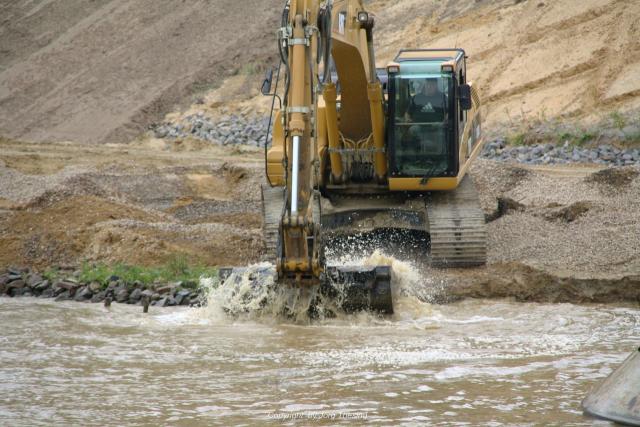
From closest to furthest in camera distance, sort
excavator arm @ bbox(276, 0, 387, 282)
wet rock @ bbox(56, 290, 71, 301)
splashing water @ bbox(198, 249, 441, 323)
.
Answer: excavator arm @ bbox(276, 0, 387, 282) → splashing water @ bbox(198, 249, 441, 323) → wet rock @ bbox(56, 290, 71, 301)

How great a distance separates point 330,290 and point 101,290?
3239 mm

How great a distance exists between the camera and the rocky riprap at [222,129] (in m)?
27.3

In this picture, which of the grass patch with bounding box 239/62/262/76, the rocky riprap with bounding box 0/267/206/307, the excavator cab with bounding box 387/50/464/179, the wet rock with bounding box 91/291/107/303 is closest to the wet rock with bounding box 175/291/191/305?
the rocky riprap with bounding box 0/267/206/307

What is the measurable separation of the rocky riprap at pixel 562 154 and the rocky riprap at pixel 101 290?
38.3 ft

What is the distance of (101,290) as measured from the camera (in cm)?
1217

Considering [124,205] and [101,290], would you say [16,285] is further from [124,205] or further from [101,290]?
[124,205]

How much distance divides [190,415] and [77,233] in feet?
25.7

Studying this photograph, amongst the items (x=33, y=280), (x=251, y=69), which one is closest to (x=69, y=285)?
(x=33, y=280)

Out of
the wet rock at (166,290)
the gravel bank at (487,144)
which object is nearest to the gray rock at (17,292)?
the wet rock at (166,290)

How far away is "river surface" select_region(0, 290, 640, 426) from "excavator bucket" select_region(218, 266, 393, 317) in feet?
0.55

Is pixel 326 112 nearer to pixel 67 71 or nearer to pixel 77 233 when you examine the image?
pixel 77 233

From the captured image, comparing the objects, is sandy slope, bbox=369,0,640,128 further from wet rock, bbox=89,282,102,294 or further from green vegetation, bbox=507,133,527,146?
wet rock, bbox=89,282,102,294

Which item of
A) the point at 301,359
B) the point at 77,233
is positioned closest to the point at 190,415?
the point at 301,359

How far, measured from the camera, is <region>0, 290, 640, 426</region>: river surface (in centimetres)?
705
